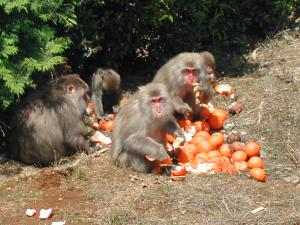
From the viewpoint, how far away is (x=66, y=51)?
32.8 ft

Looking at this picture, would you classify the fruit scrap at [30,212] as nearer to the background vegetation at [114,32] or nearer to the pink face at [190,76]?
the background vegetation at [114,32]

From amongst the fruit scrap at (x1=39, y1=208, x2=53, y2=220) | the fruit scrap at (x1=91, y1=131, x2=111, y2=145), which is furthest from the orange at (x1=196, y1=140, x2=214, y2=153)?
the fruit scrap at (x1=39, y1=208, x2=53, y2=220)

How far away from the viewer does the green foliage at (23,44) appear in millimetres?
7586

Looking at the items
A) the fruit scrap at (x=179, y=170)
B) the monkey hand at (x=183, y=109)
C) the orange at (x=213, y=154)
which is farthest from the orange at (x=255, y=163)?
the monkey hand at (x=183, y=109)

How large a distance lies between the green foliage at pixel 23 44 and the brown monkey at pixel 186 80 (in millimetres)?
1833

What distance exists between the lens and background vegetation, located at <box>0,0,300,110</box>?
7781mm

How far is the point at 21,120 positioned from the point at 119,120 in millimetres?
1328

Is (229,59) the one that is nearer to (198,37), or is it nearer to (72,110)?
(198,37)

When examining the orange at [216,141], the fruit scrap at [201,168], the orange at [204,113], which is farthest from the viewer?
the orange at [204,113]

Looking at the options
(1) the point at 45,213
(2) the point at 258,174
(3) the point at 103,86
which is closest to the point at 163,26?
(3) the point at 103,86

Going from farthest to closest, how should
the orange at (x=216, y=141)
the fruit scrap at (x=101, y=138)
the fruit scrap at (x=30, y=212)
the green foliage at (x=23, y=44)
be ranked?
the fruit scrap at (x=101, y=138)
the orange at (x=216, y=141)
the green foliage at (x=23, y=44)
the fruit scrap at (x=30, y=212)

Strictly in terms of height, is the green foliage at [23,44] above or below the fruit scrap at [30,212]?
above

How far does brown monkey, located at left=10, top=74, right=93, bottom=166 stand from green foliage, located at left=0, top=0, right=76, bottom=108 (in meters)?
0.35

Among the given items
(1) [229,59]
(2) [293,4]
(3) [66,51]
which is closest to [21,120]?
(3) [66,51]
